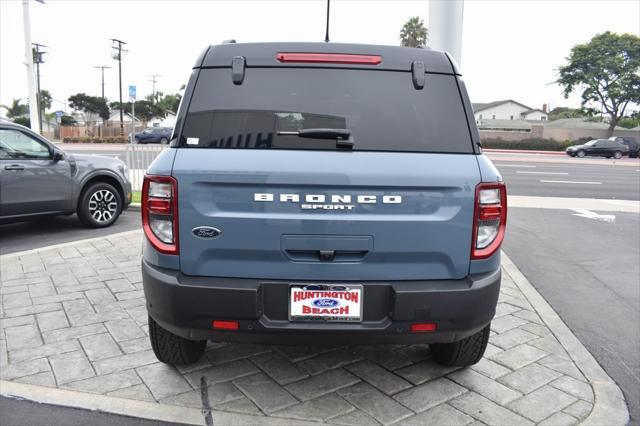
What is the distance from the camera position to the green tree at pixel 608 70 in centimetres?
4475

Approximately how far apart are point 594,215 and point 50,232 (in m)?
10.1

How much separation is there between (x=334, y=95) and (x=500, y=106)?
299 feet

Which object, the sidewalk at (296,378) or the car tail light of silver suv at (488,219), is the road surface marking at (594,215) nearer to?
the sidewalk at (296,378)

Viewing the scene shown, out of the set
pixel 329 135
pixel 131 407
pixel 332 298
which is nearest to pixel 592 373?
pixel 332 298

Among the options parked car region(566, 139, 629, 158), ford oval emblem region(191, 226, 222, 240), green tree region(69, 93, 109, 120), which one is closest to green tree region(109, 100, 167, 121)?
green tree region(69, 93, 109, 120)

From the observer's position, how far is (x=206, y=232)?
2.59 metres

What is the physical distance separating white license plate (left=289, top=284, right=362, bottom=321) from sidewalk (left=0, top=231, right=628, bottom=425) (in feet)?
2.24

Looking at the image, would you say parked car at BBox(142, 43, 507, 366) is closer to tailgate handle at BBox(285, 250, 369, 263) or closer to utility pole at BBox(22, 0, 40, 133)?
tailgate handle at BBox(285, 250, 369, 263)

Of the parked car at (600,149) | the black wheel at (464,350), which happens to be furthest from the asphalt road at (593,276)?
the parked car at (600,149)

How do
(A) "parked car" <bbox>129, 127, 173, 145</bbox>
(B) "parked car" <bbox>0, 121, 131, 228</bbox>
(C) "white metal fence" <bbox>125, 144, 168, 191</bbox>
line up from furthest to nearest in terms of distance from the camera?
(A) "parked car" <bbox>129, 127, 173, 145</bbox> → (C) "white metal fence" <bbox>125, 144, 168, 191</bbox> → (B) "parked car" <bbox>0, 121, 131, 228</bbox>

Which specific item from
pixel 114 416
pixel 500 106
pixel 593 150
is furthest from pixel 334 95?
pixel 500 106

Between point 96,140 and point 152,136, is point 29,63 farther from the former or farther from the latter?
point 96,140

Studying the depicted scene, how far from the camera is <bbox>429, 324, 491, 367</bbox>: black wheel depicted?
129 inches

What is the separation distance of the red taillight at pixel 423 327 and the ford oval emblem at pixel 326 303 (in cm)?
41
